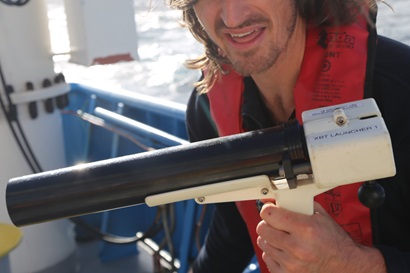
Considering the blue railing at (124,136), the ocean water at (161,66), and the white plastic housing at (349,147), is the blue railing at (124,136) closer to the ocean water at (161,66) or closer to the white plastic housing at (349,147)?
the white plastic housing at (349,147)

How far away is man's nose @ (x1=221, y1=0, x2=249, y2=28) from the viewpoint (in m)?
1.42

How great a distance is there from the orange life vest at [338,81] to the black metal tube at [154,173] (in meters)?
0.48

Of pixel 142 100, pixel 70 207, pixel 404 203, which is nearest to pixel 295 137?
pixel 70 207

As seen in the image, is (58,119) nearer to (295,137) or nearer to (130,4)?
(130,4)

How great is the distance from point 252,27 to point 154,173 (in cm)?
59

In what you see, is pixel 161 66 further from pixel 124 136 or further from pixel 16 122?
pixel 16 122

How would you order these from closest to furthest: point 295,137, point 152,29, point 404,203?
point 295,137, point 404,203, point 152,29

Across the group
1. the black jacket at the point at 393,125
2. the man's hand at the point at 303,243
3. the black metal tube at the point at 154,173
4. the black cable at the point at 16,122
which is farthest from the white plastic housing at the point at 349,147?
the black cable at the point at 16,122

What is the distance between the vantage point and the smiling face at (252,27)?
1.42m

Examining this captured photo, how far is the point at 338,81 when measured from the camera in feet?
4.79

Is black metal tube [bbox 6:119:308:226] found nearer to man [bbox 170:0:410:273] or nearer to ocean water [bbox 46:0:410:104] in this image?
man [bbox 170:0:410:273]

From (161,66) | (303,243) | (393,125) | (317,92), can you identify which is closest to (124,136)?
(317,92)

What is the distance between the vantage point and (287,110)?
→ 1659 mm

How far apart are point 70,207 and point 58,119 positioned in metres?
2.23
